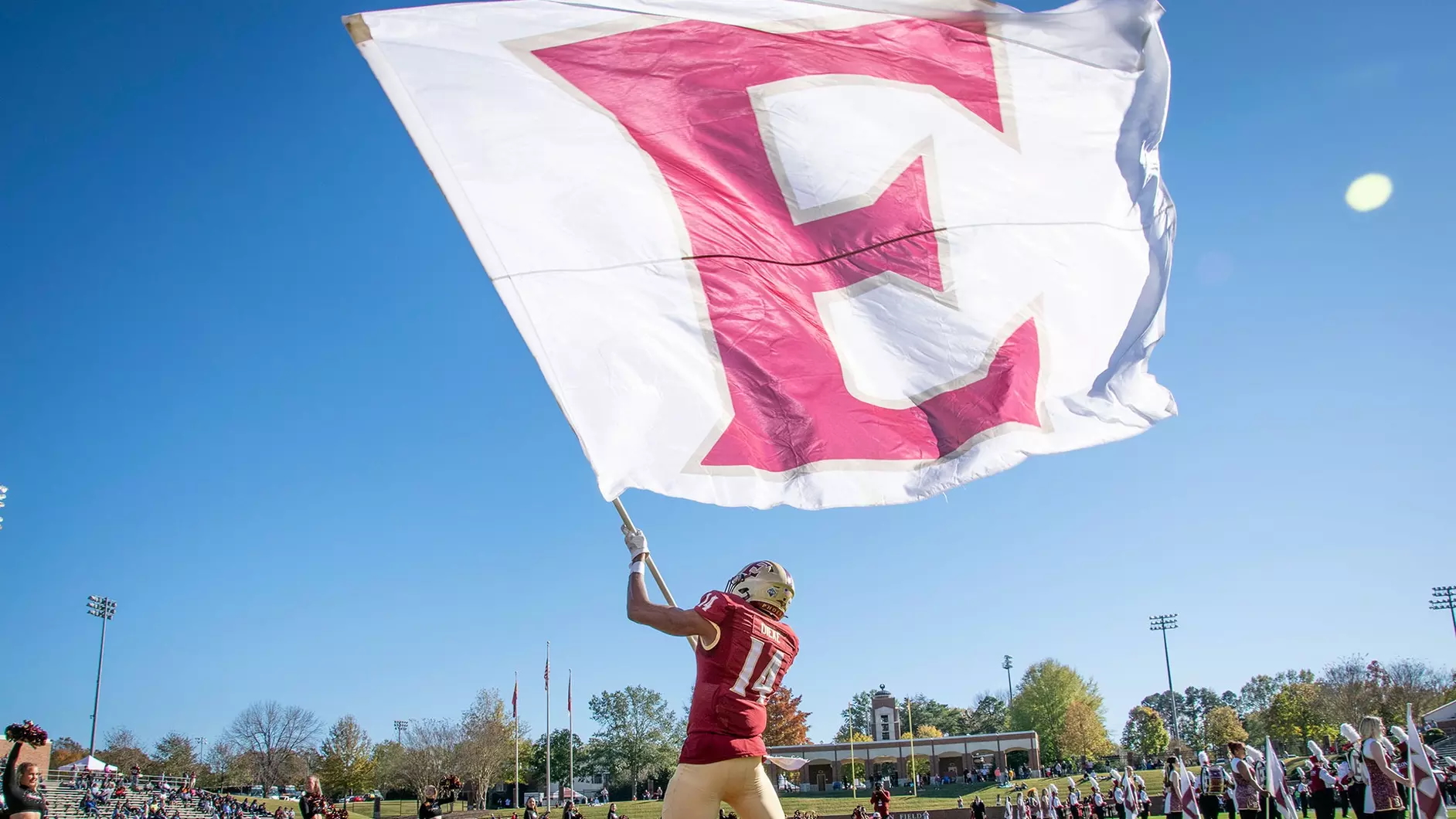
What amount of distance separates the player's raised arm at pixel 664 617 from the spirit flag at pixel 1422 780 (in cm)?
920

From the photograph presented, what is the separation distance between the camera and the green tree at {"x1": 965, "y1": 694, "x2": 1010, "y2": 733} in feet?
390

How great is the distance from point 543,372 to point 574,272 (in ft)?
2.00

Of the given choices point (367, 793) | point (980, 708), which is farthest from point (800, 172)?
point (980, 708)

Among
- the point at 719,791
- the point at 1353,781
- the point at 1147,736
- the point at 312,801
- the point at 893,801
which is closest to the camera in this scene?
the point at 719,791

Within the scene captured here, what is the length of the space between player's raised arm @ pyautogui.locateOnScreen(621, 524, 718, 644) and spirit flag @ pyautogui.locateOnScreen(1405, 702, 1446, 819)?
30.2 feet

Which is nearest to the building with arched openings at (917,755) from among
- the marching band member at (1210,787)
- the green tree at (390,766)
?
the green tree at (390,766)

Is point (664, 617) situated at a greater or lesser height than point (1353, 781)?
greater

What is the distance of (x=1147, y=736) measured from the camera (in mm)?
97938

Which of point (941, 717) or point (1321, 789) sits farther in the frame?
point (941, 717)

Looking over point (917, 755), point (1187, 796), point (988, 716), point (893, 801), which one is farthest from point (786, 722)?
point (1187, 796)

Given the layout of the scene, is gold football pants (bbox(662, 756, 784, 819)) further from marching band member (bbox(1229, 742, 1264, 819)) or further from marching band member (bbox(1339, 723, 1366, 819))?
marching band member (bbox(1229, 742, 1264, 819))

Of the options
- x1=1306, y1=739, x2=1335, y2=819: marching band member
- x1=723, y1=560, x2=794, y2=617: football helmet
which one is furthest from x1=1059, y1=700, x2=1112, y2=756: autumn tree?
x1=723, y1=560, x2=794, y2=617: football helmet

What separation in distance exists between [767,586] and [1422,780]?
9.26m

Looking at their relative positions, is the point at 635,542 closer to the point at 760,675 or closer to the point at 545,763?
the point at 760,675
